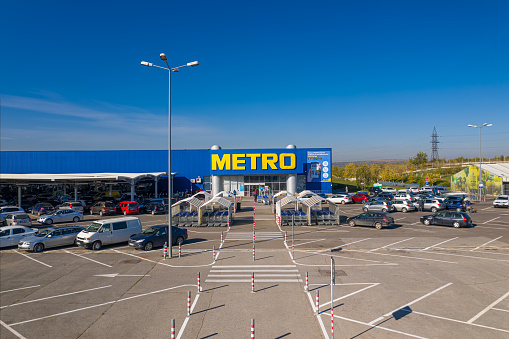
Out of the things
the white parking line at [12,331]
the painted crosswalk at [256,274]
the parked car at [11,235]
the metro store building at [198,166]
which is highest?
the metro store building at [198,166]

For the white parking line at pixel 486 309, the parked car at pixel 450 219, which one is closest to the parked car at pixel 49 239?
the white parking line at pixel 486 309

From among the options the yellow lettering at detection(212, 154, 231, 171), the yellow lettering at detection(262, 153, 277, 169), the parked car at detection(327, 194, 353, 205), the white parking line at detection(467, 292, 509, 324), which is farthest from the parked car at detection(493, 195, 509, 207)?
the yellow lettering at detection(212, 154, 231, 171)

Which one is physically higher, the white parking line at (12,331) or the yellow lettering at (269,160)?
the yellow lettering at (269,160)

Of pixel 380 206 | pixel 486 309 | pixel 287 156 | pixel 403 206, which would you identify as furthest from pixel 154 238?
pixel 287 156

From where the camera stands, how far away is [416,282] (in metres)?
12.6

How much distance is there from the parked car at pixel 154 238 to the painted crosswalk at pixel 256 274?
5057 millimetres

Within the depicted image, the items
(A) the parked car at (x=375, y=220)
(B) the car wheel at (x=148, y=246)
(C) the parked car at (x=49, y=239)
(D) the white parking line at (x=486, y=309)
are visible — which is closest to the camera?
(D) the white parking line at (x=486, y=309)

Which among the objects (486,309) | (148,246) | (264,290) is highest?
(148,246)

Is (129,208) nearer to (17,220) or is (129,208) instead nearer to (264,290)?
(17,220)

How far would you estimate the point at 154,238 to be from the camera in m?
18.6

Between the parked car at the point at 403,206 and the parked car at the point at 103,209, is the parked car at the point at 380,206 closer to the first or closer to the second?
the parked car at the point at 403,206

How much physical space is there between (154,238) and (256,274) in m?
7.84

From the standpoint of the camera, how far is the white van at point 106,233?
61.0 ft

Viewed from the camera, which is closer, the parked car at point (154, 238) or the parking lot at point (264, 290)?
the parking lot at point (264, 290)
